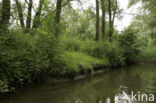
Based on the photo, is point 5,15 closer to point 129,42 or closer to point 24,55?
point 24,55

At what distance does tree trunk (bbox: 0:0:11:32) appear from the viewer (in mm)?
3508

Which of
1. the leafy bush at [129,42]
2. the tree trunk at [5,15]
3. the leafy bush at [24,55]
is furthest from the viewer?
the leafy bush at [129,42]

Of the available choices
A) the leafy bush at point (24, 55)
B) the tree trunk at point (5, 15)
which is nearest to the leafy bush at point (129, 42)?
the leafy bush at point (24, 55)

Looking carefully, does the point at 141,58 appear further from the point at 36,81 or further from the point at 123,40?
the point at 36,81

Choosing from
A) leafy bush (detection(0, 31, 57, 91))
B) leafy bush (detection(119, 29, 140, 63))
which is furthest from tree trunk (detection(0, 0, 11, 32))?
leafy bush (detection(119, 29, 140, 63))

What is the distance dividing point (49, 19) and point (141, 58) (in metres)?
13.7

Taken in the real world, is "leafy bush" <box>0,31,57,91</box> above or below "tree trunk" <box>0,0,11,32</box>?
below

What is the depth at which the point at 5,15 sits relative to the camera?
367 cm

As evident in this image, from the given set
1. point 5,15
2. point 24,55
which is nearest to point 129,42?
point 24,55

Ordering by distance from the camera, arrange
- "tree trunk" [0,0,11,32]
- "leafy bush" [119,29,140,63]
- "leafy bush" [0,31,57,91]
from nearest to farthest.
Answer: "leafy bush" [0,31,57,91]
"tree trunk" [0,0,11,32]
"leafy bush" [119,29,140,63]

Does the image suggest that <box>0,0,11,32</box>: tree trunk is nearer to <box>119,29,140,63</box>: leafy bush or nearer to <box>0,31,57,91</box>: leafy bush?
<box>0,31,57,91</box>: leafy bush

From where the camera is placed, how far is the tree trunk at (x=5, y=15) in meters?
3.51

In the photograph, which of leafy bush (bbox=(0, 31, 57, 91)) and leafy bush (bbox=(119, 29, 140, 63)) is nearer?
leafy bush (bbox=(0, 31, 57, 91))

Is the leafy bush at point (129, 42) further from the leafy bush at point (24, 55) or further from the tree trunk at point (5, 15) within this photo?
the tree trunk at point (5, 15)
